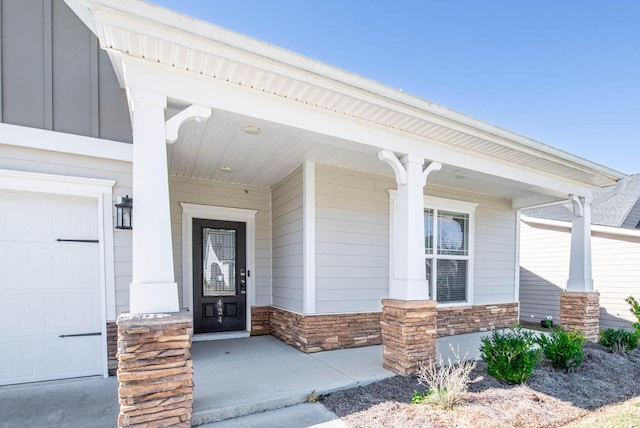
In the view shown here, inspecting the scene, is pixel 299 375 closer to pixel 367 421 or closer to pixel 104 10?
pixel 367 421

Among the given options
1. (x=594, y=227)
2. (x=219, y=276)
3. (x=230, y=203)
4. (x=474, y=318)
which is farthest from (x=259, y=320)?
(x=594, y=227)

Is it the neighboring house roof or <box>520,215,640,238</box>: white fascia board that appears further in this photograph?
the neighboring house roof

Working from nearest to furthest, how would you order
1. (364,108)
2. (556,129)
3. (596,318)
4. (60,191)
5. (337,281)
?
(364,108)
(60,191)
(337,281)
(596,318)
(556,129)

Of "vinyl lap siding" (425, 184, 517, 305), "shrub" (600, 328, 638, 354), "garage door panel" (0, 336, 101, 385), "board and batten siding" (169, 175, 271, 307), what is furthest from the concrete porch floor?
"shrub" (600, 328, 638, 354)

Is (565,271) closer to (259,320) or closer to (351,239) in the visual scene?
→ (351,239)

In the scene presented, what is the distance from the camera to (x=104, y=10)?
7.50 ft

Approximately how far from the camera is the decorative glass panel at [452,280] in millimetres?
6352

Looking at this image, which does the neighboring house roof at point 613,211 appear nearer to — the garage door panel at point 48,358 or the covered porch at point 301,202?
the covered porch at point 301,202

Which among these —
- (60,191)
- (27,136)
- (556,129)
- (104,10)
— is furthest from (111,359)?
(556,129)

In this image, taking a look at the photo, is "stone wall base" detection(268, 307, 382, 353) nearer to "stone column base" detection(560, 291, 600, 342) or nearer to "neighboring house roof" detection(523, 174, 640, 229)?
"stone column base" detection(560, 291, 600, 342)

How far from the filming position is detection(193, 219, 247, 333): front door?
227 inches

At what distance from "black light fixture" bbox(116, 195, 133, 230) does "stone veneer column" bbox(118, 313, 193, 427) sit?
1747mm

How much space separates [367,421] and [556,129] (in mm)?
10586

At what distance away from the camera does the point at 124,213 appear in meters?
3.90
